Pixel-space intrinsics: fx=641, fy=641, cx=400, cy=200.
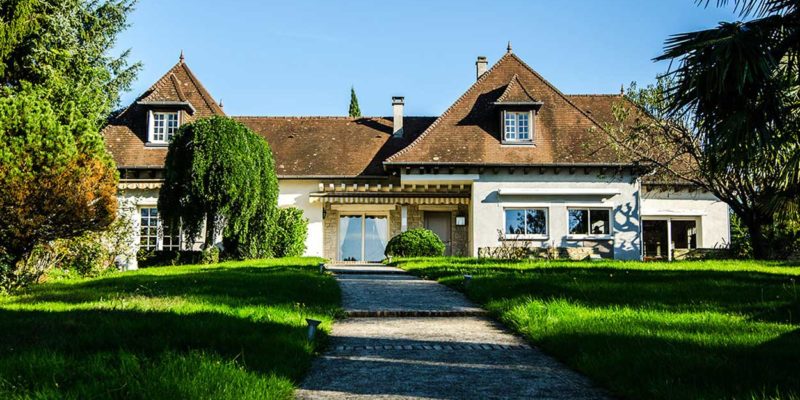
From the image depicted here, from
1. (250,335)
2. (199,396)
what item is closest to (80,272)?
(250,335)

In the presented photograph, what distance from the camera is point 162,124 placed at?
82.5ft

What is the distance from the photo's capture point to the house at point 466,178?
23.9 metres

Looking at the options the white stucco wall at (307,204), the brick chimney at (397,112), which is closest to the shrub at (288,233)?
the white stucco wall at (307,204)

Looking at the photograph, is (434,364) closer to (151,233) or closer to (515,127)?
(515,127)

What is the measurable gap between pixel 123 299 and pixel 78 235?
4.28 metres

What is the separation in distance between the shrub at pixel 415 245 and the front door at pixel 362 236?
15.7 ft

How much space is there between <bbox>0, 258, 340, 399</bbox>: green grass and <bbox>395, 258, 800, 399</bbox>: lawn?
204 cm

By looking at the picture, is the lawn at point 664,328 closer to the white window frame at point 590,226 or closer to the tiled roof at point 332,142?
the white window frame at point 590,226

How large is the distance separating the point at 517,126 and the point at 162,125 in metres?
13.8

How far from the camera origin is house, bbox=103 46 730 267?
2389 cm

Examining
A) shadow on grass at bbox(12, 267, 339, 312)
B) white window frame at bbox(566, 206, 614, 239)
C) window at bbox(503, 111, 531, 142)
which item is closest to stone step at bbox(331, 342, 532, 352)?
shadow on grass at bbox(12, 267, 339, 312)

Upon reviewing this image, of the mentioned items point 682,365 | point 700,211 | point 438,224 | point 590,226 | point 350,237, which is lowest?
point 682,365

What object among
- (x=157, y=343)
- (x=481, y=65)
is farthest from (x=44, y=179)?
(x=481, y=65)

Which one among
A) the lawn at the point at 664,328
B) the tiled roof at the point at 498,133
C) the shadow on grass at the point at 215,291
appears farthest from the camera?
the tiled roof at the point at 498,133
